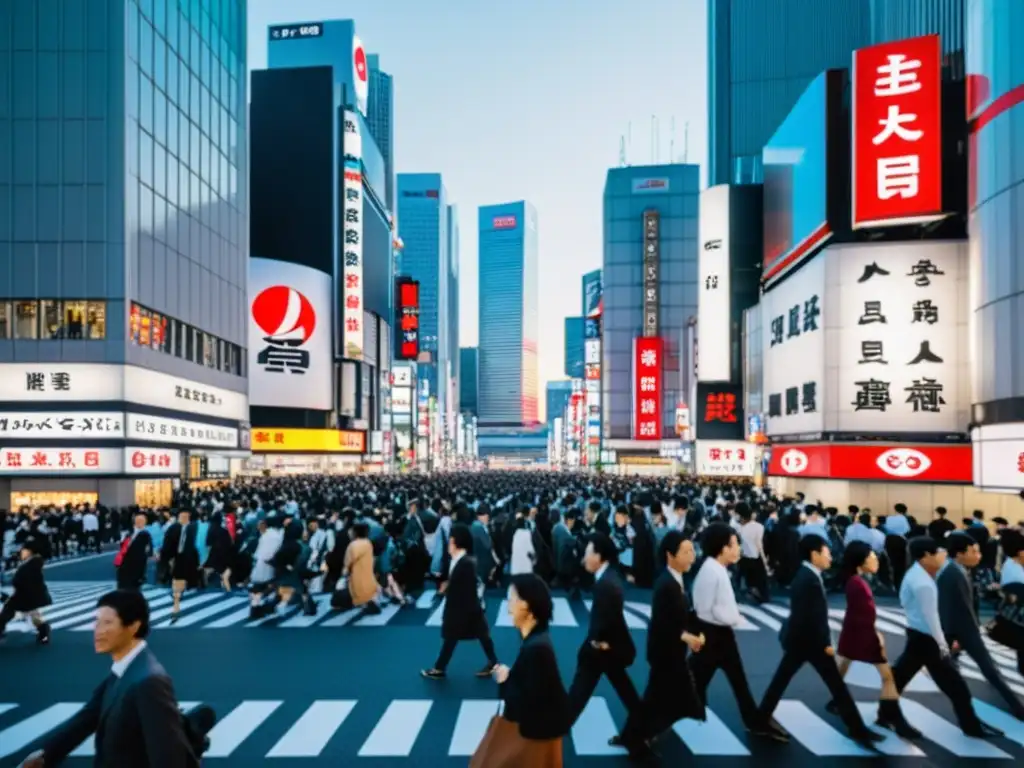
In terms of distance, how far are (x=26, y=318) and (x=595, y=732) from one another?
3264 centimetres

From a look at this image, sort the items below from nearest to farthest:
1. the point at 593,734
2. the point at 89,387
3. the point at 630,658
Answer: the point at 630,658 → the point at 593,734 → the point at 89,387

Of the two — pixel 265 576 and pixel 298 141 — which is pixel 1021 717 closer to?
pixel 265 576

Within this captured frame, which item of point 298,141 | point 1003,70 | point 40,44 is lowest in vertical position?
point 1003,70

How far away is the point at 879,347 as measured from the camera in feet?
92.0

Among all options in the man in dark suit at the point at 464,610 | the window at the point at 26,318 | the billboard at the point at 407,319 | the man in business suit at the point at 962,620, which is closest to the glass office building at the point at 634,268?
the billboard at the point at 407,319

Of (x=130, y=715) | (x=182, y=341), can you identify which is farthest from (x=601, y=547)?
(x=182, y=341)

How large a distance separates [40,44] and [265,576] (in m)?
30.4

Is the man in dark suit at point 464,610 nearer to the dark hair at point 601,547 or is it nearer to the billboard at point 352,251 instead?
the dark hair at point 601,547

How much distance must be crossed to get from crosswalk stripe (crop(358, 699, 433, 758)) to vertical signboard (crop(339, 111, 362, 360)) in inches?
2947

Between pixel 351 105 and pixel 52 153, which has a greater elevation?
pixel 351 105

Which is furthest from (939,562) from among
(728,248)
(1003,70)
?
(728,248)

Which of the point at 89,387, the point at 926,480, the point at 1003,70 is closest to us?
the point at 1003,70

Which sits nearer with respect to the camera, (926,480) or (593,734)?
(593,734)

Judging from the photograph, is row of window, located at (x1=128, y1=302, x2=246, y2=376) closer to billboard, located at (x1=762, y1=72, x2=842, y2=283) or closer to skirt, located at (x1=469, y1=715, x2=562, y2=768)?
billboard, located at (x1=762, y1=72, x2=842, y2=283)
